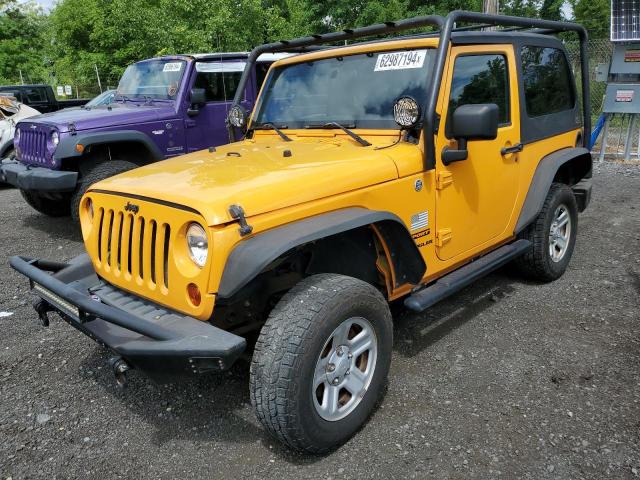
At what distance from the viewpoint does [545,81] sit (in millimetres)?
4375

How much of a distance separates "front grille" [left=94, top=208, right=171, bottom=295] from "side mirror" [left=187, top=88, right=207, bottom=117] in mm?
4333

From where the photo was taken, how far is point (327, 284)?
8.46 feet

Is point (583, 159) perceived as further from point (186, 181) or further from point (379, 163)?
point (186, 181)

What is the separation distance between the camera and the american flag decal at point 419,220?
3.15m

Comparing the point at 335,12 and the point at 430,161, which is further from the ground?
the point at 335,12

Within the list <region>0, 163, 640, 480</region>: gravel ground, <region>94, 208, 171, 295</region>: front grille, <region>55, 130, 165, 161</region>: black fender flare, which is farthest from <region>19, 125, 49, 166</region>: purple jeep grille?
<region>94, 208, 171, 295</region>: front grille

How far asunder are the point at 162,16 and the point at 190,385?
14.5 meters

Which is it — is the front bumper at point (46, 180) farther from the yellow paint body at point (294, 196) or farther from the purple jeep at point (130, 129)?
the yellow paint body at point (294, 196)

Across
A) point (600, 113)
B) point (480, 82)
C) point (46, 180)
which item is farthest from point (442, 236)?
point (600, 113)

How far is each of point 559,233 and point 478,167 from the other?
1.56 meters

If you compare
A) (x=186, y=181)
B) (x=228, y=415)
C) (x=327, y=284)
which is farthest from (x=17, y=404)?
(x=327, y=284)

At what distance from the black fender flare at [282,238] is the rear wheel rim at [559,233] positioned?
7.03ft

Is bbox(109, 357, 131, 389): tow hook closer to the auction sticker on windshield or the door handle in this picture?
the auction sticker on windshield

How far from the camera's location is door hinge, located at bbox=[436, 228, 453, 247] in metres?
3.36
